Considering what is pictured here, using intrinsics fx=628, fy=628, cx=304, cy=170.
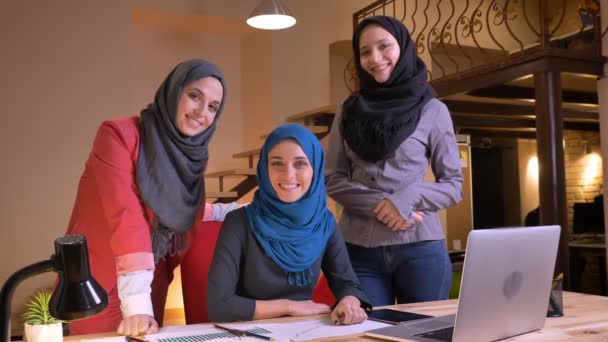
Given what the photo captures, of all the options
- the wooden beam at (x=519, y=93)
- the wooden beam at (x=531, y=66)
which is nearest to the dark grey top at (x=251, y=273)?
the wooden beam at (x=531, y=66)

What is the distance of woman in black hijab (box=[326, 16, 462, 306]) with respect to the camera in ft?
6.23

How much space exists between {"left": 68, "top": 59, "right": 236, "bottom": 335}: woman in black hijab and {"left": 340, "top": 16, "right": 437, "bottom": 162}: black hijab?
453 millimetres

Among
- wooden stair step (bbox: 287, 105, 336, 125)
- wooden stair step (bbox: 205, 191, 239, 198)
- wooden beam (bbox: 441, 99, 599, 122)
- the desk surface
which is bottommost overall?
the desk surface

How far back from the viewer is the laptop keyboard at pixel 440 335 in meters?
1.32

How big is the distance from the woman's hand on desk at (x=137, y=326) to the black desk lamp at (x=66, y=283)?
2.20 ft

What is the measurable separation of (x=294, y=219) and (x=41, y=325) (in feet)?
2.52

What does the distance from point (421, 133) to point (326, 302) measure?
0.61 meters

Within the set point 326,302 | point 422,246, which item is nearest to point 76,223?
point 326,302

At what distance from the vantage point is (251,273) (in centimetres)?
177

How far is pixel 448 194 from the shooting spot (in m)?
1.97

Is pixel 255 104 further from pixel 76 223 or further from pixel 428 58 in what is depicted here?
pixel 76 223

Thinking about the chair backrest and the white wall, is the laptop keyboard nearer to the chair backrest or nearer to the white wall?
the chair backrest

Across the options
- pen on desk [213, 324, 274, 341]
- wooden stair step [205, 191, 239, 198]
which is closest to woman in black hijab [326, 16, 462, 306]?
pen on desk [213, 324, 274, 341]

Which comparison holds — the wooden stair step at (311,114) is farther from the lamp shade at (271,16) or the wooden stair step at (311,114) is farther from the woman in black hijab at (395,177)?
the woman in black hijab at (395,177)
